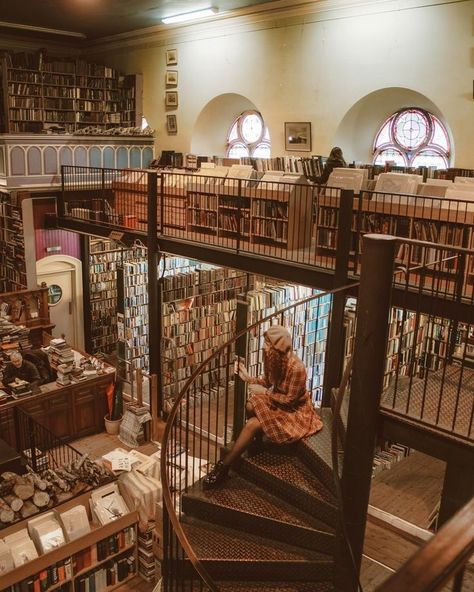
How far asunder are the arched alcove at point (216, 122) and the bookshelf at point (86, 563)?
8.33m

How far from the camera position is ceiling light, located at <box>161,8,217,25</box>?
433 inches

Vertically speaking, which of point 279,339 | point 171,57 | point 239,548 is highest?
point 171,57

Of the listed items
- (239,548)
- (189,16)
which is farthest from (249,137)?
(239,548)

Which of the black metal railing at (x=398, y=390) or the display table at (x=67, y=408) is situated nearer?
the black metal railing at (x=398, y=390)

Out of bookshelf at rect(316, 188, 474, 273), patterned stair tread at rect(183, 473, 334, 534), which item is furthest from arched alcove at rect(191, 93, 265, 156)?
patterned stair tread at rect(183, 473, 334, 534)

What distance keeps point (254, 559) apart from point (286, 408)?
1.18 m

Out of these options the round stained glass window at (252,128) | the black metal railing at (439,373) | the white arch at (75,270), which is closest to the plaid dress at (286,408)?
the black metal railing at (439,373)

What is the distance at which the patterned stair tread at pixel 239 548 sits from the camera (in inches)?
172

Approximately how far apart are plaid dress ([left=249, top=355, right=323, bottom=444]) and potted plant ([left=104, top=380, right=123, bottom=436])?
15.5 feet

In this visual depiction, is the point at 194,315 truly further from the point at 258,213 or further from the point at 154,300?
the point at 258,213

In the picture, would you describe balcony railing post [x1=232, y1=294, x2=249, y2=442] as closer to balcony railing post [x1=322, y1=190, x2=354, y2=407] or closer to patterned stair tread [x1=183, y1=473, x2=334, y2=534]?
balcony railing post [x1=322, y1=190, x2=354, y2=407]

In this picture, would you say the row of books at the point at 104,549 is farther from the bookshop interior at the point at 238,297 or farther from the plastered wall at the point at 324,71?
the plastered wall at the point at 324,71

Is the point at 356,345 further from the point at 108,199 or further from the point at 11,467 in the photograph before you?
the point at 108,199

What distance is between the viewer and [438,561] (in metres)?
0.89
